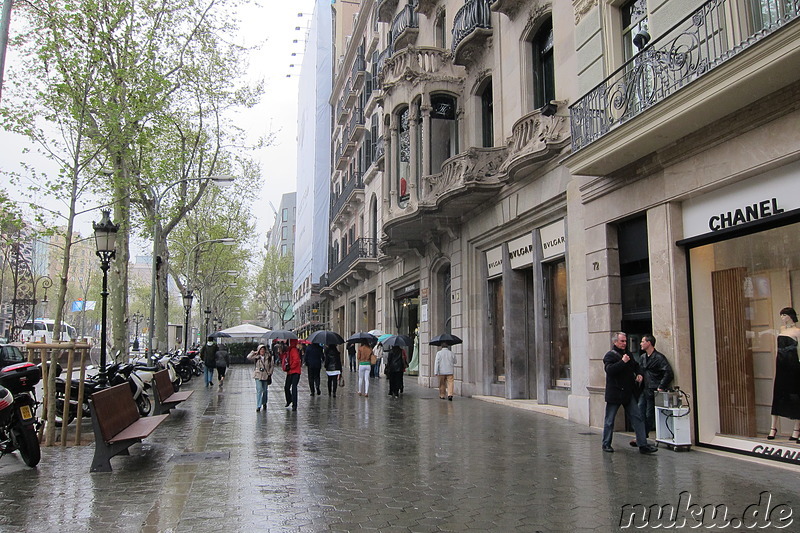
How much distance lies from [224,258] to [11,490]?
37568 mm

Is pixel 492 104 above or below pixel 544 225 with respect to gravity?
above

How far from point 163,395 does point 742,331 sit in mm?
10670

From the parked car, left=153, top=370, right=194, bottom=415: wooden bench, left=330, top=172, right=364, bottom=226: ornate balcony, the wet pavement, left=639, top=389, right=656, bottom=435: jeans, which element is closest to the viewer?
the wet pavement

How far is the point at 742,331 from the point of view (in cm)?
906

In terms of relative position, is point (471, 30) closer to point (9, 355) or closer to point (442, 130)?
point (442, 130)

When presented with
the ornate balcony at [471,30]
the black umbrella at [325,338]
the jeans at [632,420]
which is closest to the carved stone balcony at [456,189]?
the ornate balcony at [471,30]

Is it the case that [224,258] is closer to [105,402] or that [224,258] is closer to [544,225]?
[544,225]

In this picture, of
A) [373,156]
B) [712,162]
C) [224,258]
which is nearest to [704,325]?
[712,162]

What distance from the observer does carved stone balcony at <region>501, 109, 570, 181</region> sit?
13289mm

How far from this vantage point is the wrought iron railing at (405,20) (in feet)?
76.6

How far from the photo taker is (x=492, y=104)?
58.6 feet

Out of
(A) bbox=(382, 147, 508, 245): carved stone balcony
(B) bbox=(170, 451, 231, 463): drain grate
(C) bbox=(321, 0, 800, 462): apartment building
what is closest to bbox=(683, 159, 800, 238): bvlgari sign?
(C) bbox=(321, 0, 800, 462): apartment building

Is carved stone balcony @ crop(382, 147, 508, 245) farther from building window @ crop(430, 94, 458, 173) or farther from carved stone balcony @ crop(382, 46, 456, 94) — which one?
carved stone balcony @ crop(382, 46, 456, 94)

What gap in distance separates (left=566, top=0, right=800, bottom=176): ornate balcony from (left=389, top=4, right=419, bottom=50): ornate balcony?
13.6 metres
